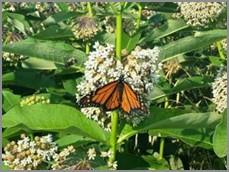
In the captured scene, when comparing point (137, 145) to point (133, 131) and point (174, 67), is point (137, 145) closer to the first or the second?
point (174, 67)

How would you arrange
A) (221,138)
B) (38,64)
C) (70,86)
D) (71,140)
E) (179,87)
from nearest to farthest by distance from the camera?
(221,138) → (71,140) → (179,87) → (70,86) → (38,64)

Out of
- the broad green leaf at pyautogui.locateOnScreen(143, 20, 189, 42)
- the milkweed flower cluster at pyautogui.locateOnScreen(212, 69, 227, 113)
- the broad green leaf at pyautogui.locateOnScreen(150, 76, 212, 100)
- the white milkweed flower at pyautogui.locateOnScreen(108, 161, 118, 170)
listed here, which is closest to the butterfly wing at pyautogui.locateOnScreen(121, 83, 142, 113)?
the white milkweed flower at pyautogui.locateOnScreen(108, 161, 118, 170)

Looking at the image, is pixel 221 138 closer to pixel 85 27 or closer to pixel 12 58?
pixel 85 27

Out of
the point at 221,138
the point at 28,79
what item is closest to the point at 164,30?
the point at 28,79

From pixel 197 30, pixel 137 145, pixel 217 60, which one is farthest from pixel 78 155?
pixel 197 30

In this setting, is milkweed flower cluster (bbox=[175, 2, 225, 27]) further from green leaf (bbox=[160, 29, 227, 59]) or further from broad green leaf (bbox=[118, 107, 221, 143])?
broad green leaf (bbox=[118, 107, 221, 143])

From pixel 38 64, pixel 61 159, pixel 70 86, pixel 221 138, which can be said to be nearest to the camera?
pixel 61 159
